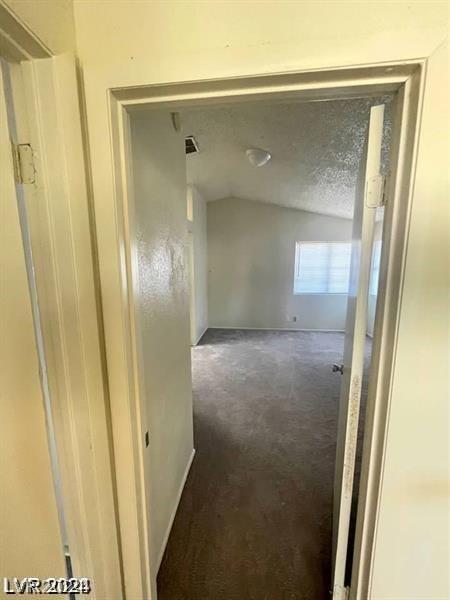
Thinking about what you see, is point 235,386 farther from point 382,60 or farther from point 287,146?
point 382,60

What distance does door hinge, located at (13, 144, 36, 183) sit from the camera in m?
0.67

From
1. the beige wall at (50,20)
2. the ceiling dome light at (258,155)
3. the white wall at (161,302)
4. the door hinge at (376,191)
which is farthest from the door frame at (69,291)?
the ceiling dome light at (258,155)

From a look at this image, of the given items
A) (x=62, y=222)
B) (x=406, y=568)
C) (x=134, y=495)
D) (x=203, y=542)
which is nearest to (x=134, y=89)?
(x=62, y=222)

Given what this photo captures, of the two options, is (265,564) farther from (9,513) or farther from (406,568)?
(9,513)

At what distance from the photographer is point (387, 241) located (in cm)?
71

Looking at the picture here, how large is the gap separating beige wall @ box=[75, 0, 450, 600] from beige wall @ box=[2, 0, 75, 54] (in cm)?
3

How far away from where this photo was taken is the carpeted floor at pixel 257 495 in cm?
131

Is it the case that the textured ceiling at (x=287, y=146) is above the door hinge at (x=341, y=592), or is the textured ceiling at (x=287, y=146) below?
above

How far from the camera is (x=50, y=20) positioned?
63 centimetres

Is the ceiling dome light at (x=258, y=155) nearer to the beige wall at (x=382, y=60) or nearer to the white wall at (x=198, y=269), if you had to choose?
the white wall at (x=198, y=269)

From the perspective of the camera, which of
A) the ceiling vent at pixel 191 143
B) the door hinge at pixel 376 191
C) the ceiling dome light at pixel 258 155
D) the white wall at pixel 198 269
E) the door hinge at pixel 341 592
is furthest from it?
the white wall at pixel 198 269

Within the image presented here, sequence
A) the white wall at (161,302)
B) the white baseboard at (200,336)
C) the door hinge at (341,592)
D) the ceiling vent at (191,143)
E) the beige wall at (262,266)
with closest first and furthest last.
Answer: the door hinge at (341,592) → the white wall at (161,302) → the ceiling vent at (191,143) → the white baseboard at (200,336) → the beige wall at (262,266)

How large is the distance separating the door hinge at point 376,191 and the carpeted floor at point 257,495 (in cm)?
174

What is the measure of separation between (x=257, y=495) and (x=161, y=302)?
4.90 ft
